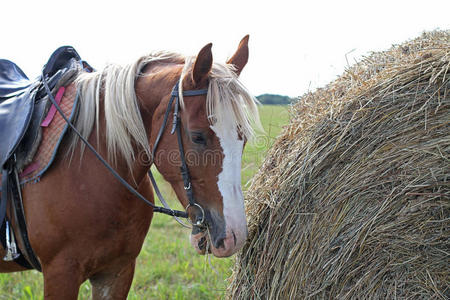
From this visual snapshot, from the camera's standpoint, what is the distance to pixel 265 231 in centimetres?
225

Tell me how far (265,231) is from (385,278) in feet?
2.31

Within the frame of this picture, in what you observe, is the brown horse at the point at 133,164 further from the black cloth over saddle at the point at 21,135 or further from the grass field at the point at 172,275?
the grass field at the point at 172,275

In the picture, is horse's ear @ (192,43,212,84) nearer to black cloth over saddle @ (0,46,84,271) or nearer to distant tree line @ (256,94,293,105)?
distant tree line @ (256,94,293,105)

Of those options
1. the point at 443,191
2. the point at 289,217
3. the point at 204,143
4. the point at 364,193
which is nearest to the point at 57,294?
the point at 204,143

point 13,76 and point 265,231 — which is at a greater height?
point 13,76

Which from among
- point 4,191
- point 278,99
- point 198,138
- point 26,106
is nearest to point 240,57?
point 198,138

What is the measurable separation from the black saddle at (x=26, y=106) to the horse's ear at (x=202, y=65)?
90 cm

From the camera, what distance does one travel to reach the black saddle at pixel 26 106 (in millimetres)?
1972

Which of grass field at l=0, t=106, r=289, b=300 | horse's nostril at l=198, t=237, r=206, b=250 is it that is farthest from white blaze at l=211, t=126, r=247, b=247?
grass field at l=0, t=106, r=289, b=300

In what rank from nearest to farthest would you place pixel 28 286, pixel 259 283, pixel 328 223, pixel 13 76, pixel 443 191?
1. pixel 443 191
2. pixel 328 223
3. pixel 259 283
4. pixel 13 76
5. pixel 28 286

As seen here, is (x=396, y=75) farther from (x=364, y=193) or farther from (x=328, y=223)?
(x=328, y=223)

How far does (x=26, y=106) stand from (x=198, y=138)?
1.04 meters

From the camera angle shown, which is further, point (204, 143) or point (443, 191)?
point (443, 191)

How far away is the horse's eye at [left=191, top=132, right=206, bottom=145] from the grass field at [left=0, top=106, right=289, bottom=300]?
96cm
